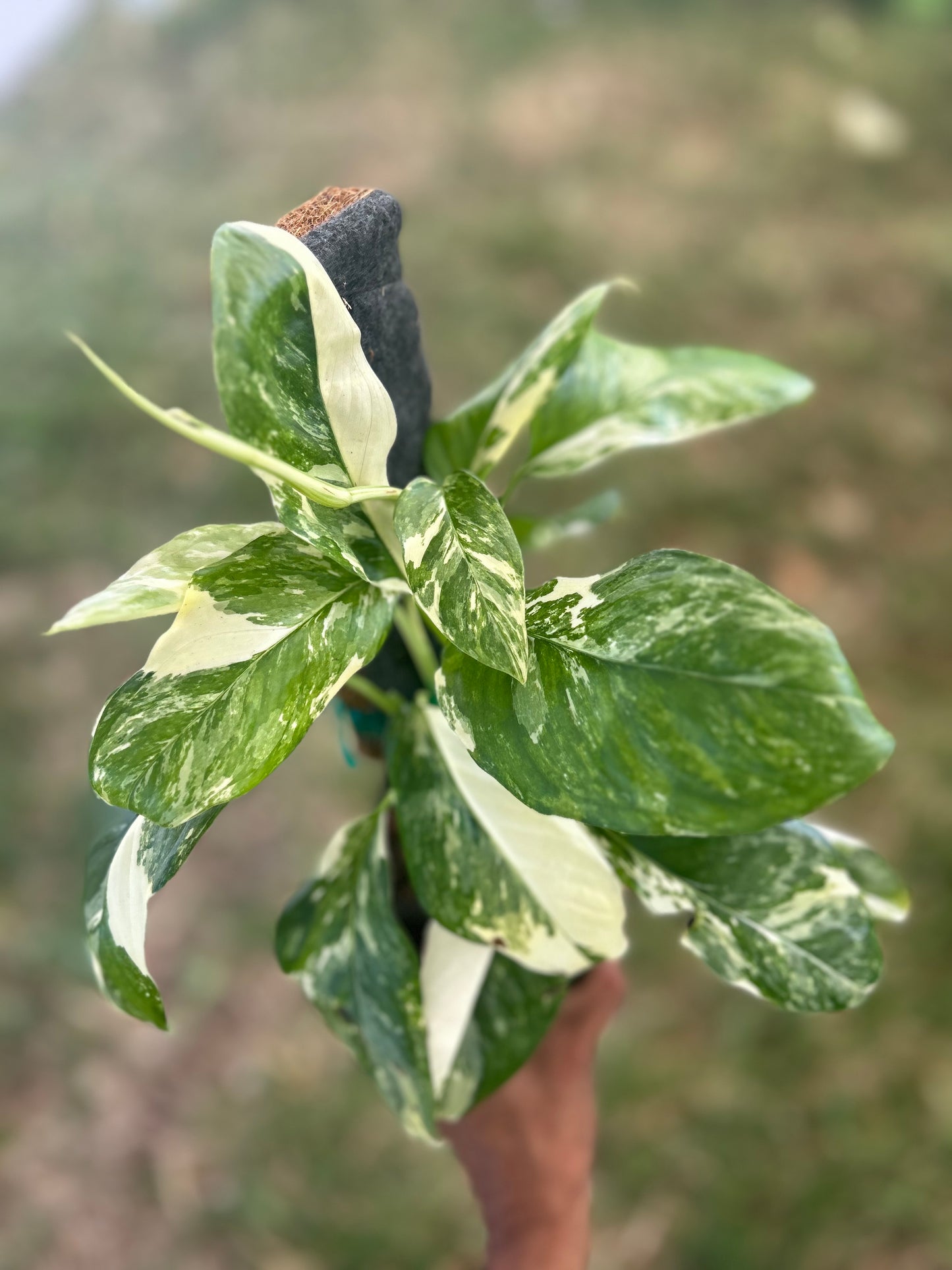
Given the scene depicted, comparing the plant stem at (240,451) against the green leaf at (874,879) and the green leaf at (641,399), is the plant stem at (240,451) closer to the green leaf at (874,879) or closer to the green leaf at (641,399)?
the green leaf at (641,399)

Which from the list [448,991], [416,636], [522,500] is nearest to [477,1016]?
[448,991]

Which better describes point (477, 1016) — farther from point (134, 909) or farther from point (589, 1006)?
point (134, 909)

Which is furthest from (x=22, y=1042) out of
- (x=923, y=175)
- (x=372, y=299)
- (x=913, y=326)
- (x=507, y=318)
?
(x=923, y=175)

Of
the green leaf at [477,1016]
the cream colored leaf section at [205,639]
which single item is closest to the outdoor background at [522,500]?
the green leaf at [477,1016]

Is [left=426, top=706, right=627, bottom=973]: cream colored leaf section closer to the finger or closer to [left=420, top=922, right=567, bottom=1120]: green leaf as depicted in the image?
[left=420, top=922, right=567, bottom=1120]: green leaf

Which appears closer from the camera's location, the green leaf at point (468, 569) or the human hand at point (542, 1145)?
the green leaf at point (468, 569)

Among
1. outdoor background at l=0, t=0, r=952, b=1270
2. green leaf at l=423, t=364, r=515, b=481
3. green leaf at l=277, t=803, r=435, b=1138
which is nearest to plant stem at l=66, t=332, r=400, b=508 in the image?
green leaf at l=423, t=364, r=515, b=481

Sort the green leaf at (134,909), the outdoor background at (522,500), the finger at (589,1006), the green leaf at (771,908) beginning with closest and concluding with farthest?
the green leaf at (134,909) < the green leaf at (771,908) < the finger at (589,1006) < the outdoor background at (522,500)
